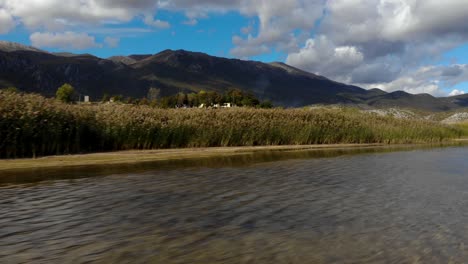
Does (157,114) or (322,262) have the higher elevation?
(157,114)

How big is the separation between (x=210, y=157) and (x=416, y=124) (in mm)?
25132

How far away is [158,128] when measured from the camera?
855 inches

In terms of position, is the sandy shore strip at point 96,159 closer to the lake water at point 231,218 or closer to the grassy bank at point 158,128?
the grassy bank at point 158,128

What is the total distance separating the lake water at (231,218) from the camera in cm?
560

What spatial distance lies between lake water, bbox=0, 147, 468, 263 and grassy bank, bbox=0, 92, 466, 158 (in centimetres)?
507

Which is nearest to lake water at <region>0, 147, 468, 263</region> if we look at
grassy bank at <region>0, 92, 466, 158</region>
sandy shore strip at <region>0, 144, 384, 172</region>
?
sandy shore strip at <region>0, 144, 384, 172</region>

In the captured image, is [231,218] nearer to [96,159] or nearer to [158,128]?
[96,159]

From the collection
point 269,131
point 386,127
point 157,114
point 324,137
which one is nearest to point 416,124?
point 386,127

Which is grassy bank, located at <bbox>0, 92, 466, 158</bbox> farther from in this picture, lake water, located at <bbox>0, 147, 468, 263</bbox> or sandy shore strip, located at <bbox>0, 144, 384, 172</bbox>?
lake water, located at <bbox>0, 147, 468, 263</bbox>

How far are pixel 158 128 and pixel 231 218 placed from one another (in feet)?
49.1

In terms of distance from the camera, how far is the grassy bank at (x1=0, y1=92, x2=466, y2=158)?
55.4ft

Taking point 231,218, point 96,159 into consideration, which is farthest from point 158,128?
point 231,218

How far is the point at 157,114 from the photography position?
22.6 meters

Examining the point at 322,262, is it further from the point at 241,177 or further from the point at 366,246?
the point at 241,177
